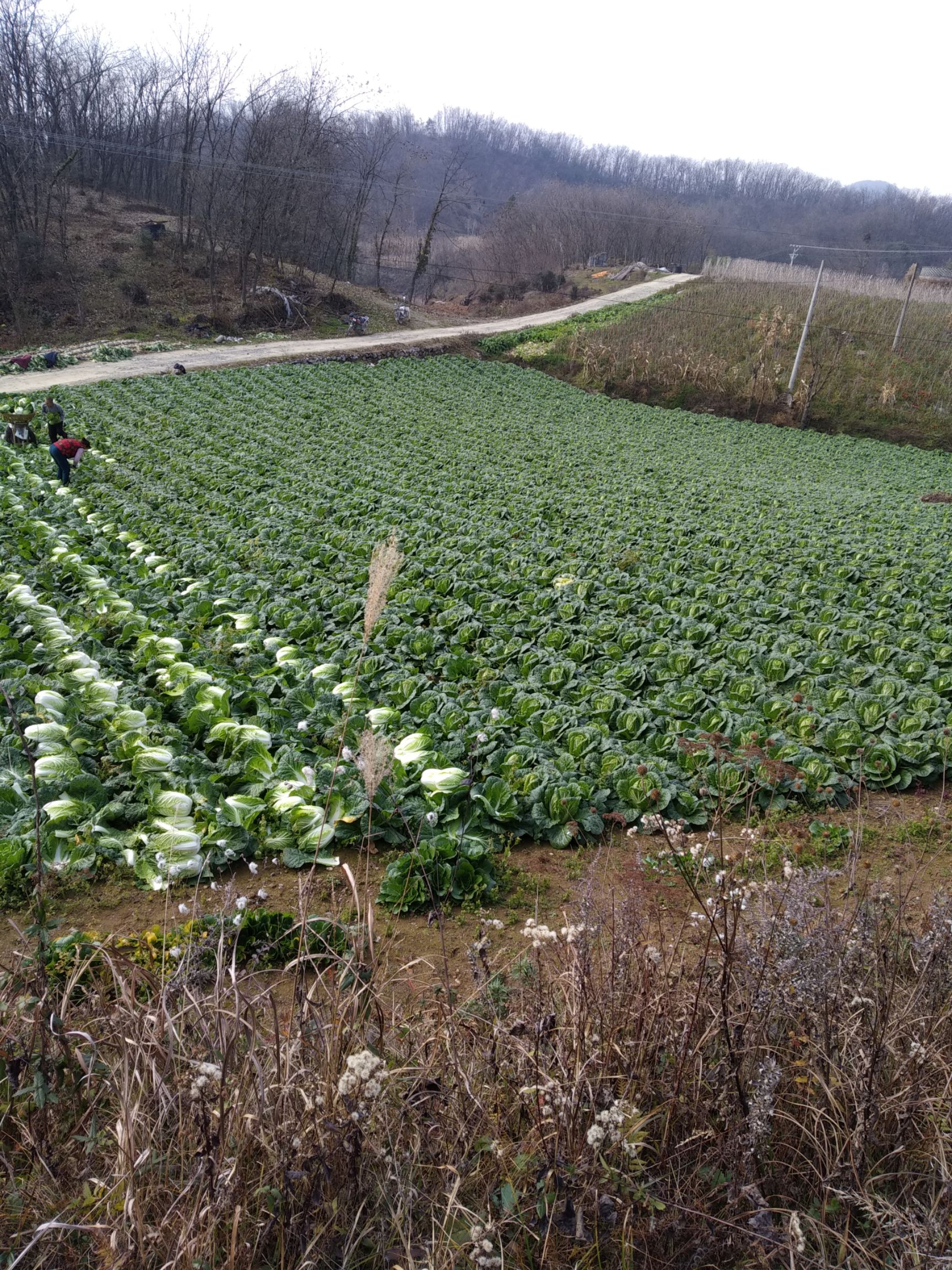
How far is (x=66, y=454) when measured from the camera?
12.7 meters

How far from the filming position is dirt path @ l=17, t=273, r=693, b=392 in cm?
2155

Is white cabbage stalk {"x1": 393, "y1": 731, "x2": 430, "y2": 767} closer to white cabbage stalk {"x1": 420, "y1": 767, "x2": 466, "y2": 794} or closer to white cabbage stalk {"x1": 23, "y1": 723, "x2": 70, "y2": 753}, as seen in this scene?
white cabbage stalk {"x1": 420, "y1": 767, "x2": 466, "y2": 794}

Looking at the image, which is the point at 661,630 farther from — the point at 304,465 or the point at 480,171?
the point at 480,171

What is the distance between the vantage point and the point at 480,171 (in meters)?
102

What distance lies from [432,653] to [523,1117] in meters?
5.54

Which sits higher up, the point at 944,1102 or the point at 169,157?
the point at 169,157

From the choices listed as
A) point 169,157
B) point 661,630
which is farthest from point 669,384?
point 169,157

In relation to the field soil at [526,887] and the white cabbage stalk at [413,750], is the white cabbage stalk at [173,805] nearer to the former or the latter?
the field soil at [526,887]

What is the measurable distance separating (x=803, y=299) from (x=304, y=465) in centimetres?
3004

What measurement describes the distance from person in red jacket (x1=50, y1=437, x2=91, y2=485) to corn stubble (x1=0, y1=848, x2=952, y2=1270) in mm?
11725

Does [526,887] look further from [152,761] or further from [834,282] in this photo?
[834,282]

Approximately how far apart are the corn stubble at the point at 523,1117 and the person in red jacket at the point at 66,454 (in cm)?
1173

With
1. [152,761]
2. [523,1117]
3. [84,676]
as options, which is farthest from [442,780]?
[84,676]

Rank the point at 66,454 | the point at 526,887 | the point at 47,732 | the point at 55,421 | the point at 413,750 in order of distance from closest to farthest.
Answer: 1. the point at 526,887
2. the point at 47,732
3. the point at 413,750
4. the point at 66,454
5. the point at 55,421
